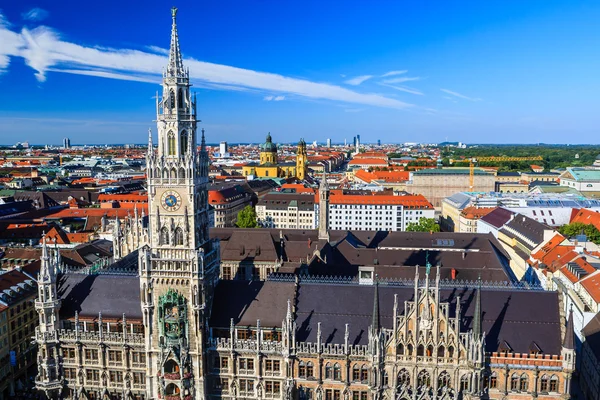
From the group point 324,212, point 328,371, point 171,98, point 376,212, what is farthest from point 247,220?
point 328,371

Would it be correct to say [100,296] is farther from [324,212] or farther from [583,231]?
[583,231]

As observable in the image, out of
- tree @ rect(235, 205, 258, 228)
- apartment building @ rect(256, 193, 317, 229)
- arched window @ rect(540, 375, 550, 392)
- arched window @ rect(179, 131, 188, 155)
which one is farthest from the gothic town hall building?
apartment building @ rect(256, 193, 317, 229)

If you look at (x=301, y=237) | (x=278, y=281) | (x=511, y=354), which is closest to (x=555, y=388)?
(x=511, y=354)

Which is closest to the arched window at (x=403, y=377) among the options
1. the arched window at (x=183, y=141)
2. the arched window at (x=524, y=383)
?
the arched window at (x=524, y=383)

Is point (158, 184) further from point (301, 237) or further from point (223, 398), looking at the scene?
point (301, 237)

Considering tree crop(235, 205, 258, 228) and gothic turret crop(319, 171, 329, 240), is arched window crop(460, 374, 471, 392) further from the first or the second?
tree crop(235, 205, 258, 228)
